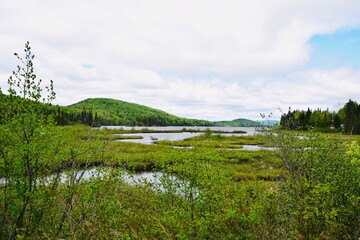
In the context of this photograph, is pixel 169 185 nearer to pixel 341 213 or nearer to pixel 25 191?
pixel 25 191

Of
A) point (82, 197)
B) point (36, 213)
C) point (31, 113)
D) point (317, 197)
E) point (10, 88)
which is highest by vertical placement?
point (10, 88)

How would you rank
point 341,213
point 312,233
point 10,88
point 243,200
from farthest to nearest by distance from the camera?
point 10,88 < point 243,200 < point 341,213 < point 312,233

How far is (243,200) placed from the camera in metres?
5.96

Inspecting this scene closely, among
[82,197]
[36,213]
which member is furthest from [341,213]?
[36,213]

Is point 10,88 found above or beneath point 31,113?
above

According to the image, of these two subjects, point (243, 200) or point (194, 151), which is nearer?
point (243, 200)

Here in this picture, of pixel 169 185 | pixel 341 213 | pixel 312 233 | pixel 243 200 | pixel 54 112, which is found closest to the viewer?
pixel 312 233

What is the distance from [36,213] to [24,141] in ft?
5.86

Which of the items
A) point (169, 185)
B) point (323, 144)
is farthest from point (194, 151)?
point (323, 144)

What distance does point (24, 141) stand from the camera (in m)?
6.60

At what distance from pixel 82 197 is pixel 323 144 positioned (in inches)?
288

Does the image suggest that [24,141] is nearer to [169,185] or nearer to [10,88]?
[10,88]

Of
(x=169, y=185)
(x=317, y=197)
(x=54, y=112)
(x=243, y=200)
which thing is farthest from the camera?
(x=169, y=185)

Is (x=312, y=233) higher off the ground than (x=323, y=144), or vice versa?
(x=323, y=144)
